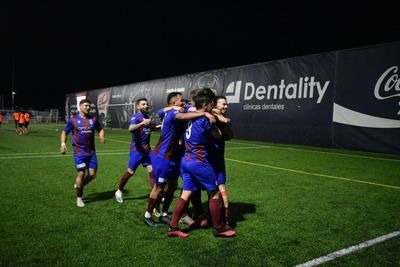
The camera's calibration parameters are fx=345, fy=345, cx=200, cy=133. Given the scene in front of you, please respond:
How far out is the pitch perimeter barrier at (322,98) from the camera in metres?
14.2

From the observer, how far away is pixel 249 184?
26.3 ft

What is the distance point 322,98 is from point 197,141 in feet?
45.0

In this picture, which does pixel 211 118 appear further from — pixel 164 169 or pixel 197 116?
pixel 164 169

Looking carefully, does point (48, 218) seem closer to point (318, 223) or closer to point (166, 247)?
point (166, 247)

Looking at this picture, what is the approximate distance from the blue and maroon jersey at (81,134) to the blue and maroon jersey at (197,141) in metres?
2.57

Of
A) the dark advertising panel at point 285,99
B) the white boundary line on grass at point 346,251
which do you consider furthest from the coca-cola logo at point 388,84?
the white boundary line on grass at point 346,251

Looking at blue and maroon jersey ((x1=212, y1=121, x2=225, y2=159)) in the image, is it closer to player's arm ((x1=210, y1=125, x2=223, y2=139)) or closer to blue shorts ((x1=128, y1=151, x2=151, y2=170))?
player's arm ((x1=210, y1=125, x2=223, y2=139))

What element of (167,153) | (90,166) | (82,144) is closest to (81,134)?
(82,144)

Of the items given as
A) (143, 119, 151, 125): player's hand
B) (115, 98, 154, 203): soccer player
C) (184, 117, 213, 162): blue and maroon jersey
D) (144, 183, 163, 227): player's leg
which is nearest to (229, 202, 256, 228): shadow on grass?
(144, 183, 163, 227): player's leg

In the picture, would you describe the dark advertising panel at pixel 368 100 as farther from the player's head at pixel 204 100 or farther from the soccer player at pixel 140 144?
the player's head at pixel 204 100

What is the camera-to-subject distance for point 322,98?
651 inches

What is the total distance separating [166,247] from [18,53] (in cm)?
6986

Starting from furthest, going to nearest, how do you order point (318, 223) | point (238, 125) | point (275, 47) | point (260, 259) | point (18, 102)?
point (18, 102)
point (275, 47)
point (238, 125)
point (318, 223)
point (260, 259)

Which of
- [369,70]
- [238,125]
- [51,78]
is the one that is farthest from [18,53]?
[369,70]
